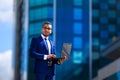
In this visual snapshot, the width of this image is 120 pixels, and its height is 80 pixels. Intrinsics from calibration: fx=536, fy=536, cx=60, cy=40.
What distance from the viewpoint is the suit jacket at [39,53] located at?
8.87 m

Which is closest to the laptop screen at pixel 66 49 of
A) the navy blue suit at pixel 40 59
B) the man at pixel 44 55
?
the man at pixel 44 55

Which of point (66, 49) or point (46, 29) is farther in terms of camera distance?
point (46, 29)

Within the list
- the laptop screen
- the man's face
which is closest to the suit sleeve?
the man's face

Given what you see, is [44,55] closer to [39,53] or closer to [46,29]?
[39,53]

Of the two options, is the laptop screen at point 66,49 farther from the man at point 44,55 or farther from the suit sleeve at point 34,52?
the suit sleeve at point 34,52

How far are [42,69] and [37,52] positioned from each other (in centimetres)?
32

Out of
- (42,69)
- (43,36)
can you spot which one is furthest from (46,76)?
(43,36)

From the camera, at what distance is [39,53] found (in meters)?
8.98

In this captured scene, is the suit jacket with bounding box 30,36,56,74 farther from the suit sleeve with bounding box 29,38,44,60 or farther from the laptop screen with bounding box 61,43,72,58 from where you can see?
the laptop screen with bounding box 61,43,72,58

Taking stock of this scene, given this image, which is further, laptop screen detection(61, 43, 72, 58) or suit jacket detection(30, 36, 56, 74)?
suit jacket detection(30, 36, 56, 74)

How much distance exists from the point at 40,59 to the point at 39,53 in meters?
0.14

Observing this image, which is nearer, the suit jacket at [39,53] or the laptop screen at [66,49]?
the laptop screen at [66,49]

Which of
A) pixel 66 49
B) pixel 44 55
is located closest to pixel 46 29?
pixel 44 55

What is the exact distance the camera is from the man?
8.82m
